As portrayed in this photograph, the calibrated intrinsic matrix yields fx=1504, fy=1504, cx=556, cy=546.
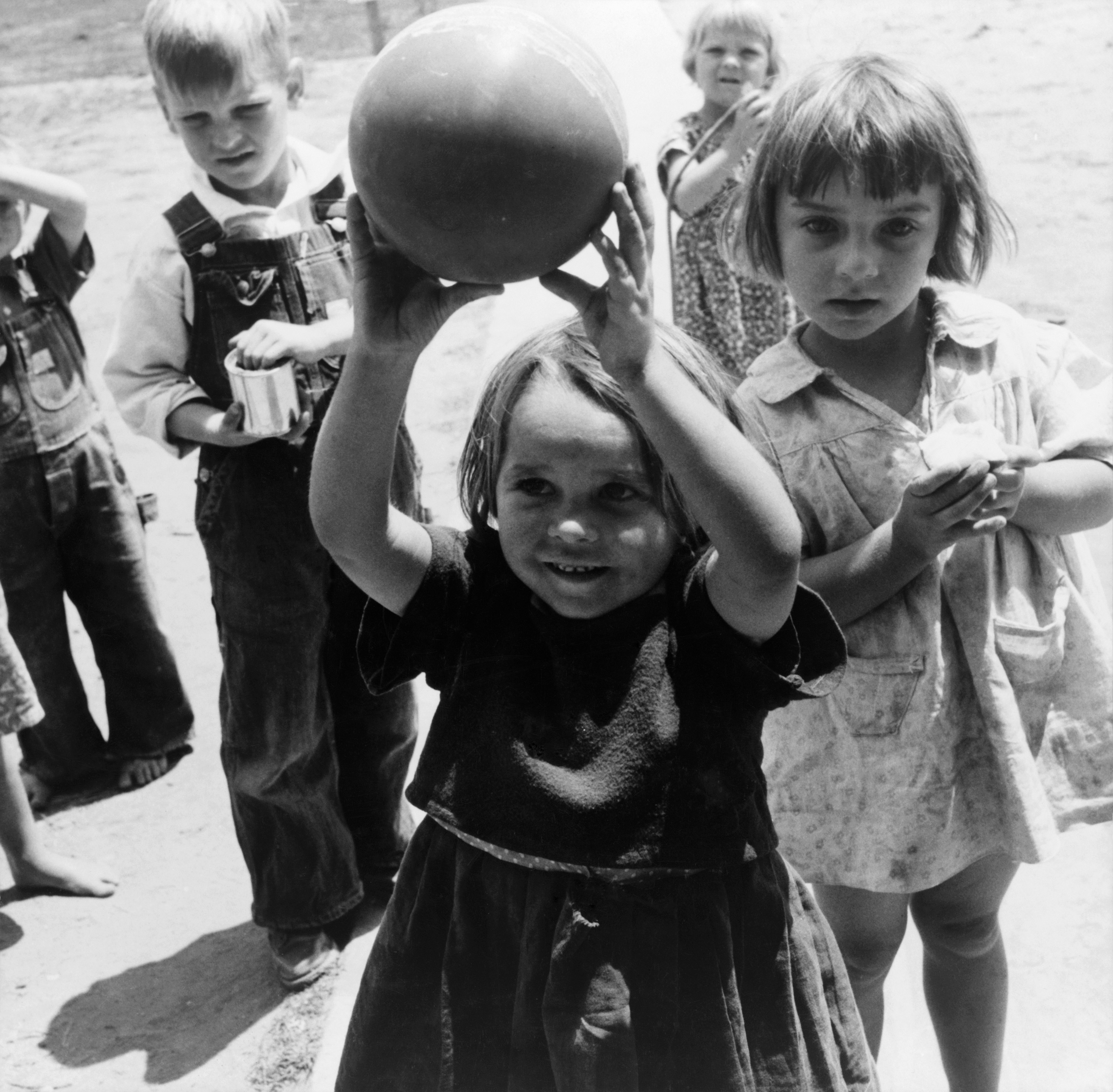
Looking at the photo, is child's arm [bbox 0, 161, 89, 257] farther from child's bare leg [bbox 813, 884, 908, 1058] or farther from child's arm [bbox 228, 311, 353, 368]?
child's bare leg [bbox 813, 884, 908, 1058]

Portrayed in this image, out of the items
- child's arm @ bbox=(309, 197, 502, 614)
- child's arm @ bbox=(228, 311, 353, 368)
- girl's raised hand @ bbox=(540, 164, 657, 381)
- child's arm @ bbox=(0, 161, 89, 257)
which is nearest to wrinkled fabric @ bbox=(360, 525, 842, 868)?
child's arm @ bbox=(309, 197, 502, 614)

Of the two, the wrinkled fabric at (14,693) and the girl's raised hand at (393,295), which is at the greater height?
the girl's raised hand at (393,295)

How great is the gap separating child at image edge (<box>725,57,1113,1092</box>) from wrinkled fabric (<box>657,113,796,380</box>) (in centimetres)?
230

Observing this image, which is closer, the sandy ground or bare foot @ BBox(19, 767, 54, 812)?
the sandy ground

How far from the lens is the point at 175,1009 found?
11.8ft

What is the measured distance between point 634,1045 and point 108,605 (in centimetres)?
291

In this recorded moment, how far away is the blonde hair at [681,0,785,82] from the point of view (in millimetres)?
5023

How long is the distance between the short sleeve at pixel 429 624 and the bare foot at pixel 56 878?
7.14ft

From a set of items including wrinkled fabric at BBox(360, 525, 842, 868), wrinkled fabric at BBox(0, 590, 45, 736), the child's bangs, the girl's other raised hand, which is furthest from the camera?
the girl's other raised hand

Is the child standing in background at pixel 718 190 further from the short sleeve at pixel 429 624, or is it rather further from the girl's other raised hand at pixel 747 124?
the short sleeve at pixel 429 624

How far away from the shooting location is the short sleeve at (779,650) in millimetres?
2084

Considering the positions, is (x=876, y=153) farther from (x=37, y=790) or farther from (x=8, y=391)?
(x=37, y=790)

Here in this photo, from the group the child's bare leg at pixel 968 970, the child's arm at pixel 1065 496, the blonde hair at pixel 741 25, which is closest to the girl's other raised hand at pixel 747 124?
the blonde hair at pixel 741 25

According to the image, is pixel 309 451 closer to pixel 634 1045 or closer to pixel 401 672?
pixel 401 672
